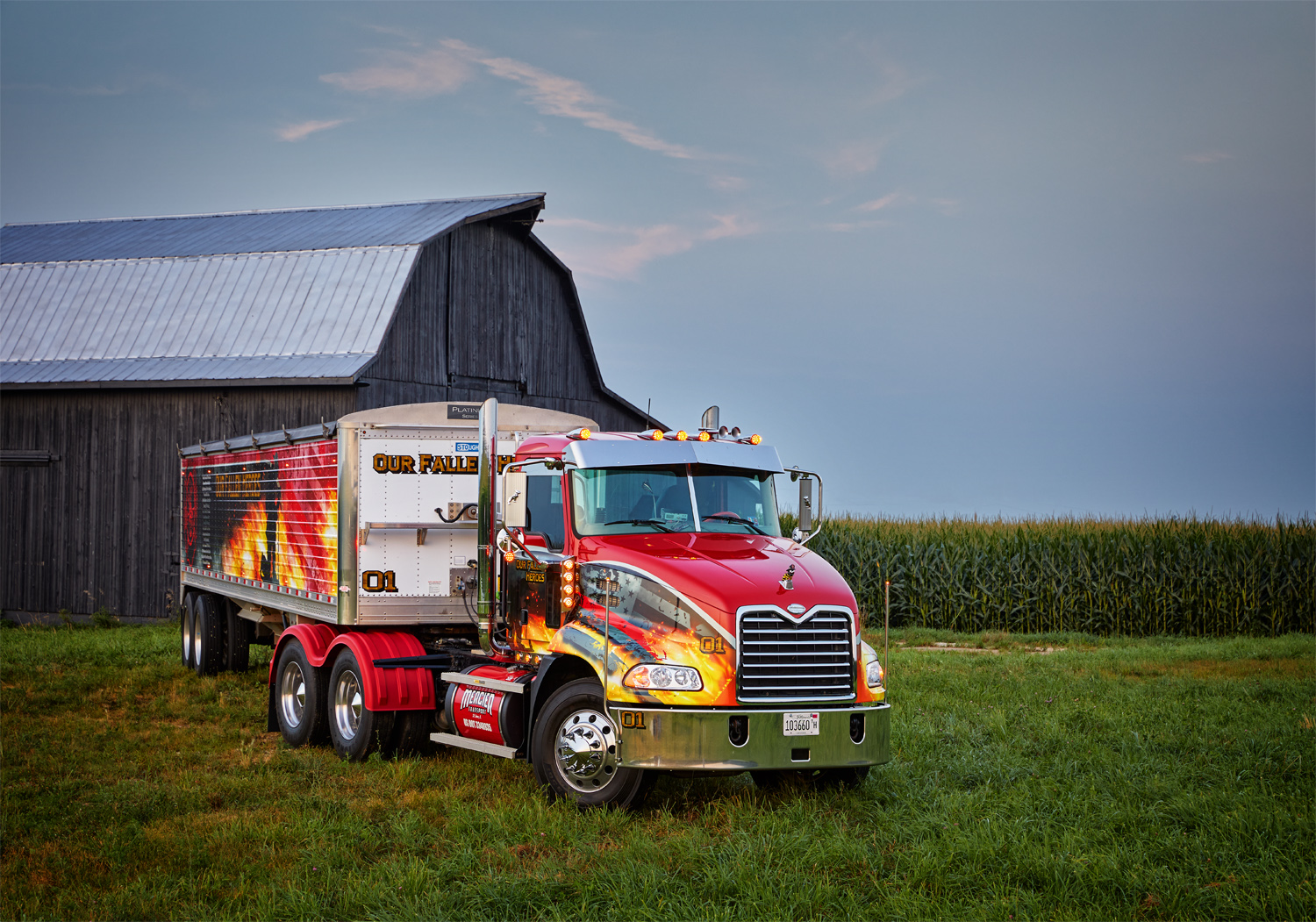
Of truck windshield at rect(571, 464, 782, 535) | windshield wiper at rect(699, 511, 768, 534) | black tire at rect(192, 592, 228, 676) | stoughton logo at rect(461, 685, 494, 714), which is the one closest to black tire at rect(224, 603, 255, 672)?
black tire at rect(192, 592, 228, 676)

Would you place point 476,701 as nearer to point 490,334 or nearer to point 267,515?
point 267,515

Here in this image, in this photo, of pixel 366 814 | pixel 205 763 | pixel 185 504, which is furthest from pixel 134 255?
pixel 366 814

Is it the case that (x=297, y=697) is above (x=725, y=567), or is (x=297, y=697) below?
below

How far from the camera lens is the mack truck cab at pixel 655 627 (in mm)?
8898

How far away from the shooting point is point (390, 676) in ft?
38.5

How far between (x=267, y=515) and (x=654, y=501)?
6.57 meters

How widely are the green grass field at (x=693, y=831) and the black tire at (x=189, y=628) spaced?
14.3ft

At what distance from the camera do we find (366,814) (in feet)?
31.1

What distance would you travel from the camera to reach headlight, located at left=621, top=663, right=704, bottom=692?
29.1 ft

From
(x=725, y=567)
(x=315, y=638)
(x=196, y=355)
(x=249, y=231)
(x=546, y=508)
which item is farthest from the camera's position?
(x=249, y=231)

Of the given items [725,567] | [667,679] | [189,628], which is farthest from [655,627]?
[189,628]

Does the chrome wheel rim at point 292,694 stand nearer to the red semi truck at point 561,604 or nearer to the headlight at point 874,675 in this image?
the red semi truck at point 561,604

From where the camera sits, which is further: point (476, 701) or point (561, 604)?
point (476, 701)

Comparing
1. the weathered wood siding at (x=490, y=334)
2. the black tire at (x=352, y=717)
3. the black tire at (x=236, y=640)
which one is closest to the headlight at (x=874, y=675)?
the black tire at (x=352, y=717)
